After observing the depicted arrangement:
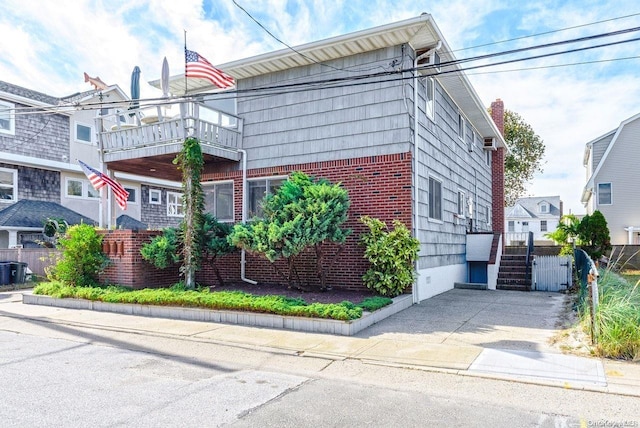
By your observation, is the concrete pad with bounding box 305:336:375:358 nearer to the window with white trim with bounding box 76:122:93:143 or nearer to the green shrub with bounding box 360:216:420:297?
the green shrub with bounding box 360:216:420:297

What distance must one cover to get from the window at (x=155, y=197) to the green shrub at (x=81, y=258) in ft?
47.1

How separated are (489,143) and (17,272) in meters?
18.8

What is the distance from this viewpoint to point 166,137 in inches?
455

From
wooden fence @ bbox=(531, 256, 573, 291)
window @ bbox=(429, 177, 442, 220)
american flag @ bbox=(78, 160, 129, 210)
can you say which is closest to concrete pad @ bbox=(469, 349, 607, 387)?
window @ bbox=(429, 177, 442, 220)

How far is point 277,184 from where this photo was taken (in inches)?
482

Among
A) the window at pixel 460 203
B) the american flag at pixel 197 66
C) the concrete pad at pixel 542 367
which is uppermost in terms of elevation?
the american flag at pixel 197 66

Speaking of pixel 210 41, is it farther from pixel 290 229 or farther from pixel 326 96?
pixel 290 229

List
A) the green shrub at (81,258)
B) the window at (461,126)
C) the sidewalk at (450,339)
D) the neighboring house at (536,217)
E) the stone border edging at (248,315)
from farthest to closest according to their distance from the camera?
1. the neighboring house at (536,217)
2. the window at (461,126)
3. the green shrub at (81,258)
4. the stone border edging at (248,315)
5. the sidewalk at (450,339)

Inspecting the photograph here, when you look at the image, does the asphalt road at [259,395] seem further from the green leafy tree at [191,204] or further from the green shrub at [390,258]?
the green leafy tree at [191,204]

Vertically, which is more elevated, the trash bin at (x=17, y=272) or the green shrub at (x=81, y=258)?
the green shrub at (x=81, y=258)

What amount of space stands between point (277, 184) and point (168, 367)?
22.6ft

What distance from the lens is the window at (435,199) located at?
39.9ft

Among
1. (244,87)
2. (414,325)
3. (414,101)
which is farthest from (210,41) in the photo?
(414,325)

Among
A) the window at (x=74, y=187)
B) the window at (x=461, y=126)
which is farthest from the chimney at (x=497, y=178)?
the window at (x=74, y=187)
